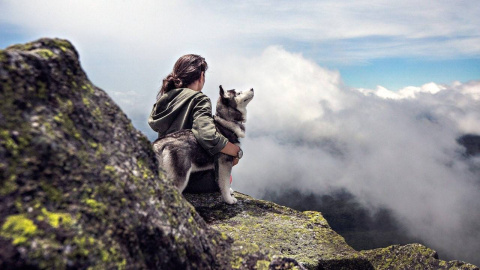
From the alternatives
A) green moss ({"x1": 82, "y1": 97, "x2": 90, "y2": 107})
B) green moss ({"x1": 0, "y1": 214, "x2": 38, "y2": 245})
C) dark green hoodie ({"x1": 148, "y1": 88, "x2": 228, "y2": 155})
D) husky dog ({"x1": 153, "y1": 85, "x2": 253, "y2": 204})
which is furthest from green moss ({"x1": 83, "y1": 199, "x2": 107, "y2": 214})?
dark green hoodie ({"x1": 148, "y1": 88, "x2": 228, "y2": 155})

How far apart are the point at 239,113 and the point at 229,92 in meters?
0.69

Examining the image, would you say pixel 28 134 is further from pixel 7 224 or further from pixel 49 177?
pixel 7 224

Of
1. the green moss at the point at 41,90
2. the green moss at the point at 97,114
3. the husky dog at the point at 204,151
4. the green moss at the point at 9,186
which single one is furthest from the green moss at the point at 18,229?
the husky dog at the point at 204,151

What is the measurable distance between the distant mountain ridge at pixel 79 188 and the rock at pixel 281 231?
1.35 m

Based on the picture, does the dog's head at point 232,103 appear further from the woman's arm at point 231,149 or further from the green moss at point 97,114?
the green moss at point 97,114

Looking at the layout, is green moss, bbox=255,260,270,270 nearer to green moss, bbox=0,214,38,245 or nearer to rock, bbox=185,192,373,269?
rock, bbox=185,192,373,269

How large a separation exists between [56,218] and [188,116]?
21.4 ft

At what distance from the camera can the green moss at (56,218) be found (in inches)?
105

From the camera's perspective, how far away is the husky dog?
810 cm

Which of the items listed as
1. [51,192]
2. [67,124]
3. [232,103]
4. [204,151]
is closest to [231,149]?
[204,151]

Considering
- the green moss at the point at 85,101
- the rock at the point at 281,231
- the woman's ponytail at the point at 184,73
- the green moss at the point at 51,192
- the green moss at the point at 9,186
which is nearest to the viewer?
the green moss at the point at 9,186

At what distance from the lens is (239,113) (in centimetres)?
1012

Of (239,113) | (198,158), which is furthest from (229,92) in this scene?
(198,158)

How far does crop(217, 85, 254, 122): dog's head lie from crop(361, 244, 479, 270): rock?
516 cm
